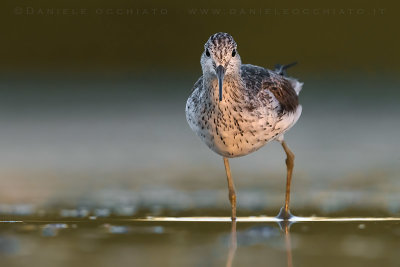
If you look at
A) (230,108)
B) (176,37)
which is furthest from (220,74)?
(176,37)

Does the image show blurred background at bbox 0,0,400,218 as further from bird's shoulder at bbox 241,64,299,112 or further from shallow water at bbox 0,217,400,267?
bird's shoulder at bbox 241,64,299,112

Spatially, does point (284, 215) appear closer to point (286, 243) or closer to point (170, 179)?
point (286, 243)

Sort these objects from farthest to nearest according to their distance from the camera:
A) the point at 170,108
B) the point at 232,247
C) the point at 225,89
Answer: the point at 170,108
the point at 225,89
the point at 232,247

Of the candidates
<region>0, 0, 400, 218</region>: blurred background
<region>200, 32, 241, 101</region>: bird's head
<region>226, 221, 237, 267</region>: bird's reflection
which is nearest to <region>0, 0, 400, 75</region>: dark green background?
<region>0, 0, 400, 218</region>: blurred background

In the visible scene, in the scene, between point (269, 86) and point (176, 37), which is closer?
point (269, 86)

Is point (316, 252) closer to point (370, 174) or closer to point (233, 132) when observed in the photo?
point (233, 132)

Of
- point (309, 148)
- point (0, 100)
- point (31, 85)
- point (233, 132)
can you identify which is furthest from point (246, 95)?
point (31, 85)

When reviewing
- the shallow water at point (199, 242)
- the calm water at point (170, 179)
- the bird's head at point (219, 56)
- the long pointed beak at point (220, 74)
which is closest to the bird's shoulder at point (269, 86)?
the bird's head at point (219, 56)
